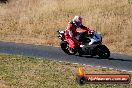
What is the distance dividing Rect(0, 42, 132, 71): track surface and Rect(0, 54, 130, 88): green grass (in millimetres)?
1100

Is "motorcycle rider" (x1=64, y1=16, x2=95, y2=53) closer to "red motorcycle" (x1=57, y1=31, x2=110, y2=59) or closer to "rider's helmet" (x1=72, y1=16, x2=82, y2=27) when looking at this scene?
"rider's helmet" (x1=72, y1=16, x2=82, y2=27)

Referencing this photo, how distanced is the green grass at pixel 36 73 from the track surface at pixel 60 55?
3.61ft

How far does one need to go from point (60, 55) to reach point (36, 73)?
4630 millimetres

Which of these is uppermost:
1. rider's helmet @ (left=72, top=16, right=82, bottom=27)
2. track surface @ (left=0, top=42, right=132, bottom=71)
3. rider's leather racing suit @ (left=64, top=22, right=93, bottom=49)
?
rider's helmet @ (left=72, top=16, right=82, bottom=27)

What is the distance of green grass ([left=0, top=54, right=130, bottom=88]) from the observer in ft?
41.6

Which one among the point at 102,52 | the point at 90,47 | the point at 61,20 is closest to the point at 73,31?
the point at 90,47

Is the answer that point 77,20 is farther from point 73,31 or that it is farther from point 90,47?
point 90,47

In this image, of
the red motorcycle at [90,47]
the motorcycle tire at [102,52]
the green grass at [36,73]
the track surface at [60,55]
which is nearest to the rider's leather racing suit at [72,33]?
the red motorcycle at [90,47]

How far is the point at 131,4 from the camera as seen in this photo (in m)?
29.7

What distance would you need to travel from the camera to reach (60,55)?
19062 mm

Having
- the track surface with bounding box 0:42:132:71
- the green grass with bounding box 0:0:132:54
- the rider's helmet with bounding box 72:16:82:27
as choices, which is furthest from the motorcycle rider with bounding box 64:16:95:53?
the green grass with bounding box 0:0:132:54

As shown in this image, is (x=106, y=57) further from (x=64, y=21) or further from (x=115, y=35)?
(x=64, y=21)

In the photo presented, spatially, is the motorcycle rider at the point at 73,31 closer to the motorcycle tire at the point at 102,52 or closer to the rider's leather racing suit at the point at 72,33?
the rider's leather racing suit at the point at 72,33

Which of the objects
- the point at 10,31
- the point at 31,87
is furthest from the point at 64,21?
the point at 31,87
